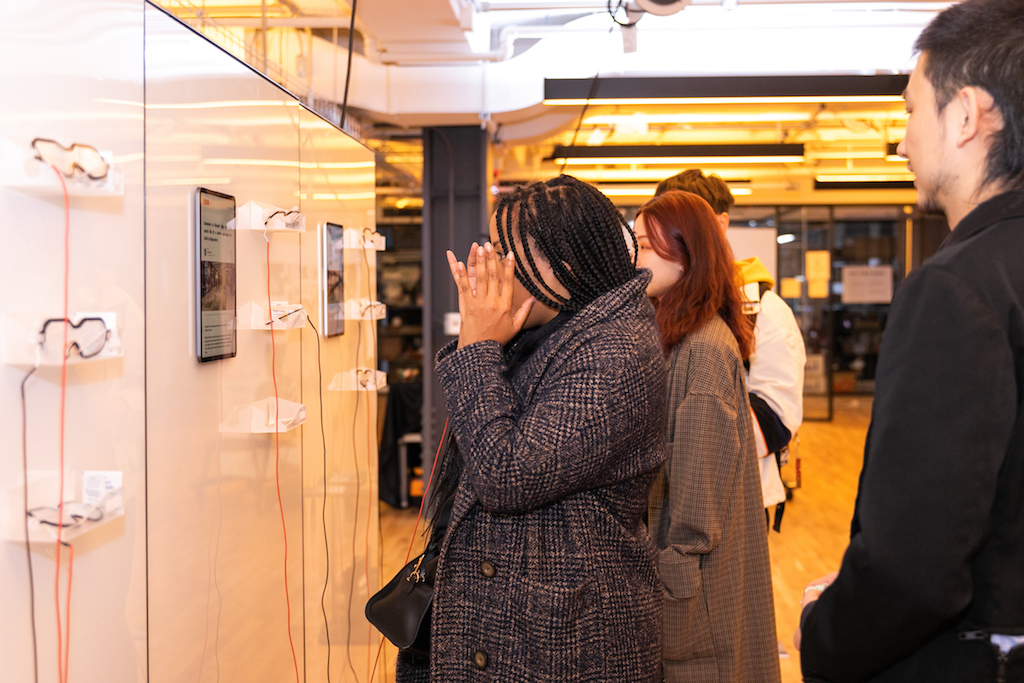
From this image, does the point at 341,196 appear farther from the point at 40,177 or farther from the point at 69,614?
the point at 69,614

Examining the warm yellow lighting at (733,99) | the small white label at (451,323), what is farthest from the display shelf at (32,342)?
the small white label at (451,323)

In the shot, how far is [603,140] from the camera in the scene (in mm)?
6758

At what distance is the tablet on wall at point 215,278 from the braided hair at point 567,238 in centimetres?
64

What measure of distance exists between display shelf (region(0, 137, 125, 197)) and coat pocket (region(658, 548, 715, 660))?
49.3 inches

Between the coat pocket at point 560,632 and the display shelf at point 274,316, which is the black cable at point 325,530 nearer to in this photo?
the display shelf at point 274,316

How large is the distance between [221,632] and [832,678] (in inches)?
49.0

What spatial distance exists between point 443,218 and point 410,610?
383 centimetres

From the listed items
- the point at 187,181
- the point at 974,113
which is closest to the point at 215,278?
the point at 187,181

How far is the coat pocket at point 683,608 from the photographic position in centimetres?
169

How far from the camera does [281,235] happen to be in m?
1.99

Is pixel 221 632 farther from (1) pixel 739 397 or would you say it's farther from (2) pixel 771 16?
(2) pixel 771 16

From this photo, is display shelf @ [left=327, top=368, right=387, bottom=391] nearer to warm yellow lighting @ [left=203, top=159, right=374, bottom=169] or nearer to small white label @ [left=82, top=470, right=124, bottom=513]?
warm yellow lighting @ [left=203, top=159, right=374, bottom=169]

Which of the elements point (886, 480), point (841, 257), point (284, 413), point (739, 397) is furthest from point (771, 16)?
point (841, 257)

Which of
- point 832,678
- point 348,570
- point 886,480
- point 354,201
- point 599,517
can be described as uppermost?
point 354,201
